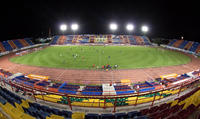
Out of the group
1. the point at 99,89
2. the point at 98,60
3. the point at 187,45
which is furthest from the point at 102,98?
the point at 187,45

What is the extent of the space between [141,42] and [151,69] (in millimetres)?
44069

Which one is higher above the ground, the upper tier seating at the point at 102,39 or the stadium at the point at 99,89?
the upper tier seating at the point at 102,39

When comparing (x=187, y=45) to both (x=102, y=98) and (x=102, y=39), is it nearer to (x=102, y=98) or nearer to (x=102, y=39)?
(x=102, y=39)

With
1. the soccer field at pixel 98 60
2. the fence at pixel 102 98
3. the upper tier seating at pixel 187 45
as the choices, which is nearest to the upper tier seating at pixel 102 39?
the upper tier seating at pixel 187 45

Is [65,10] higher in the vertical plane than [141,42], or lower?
higher

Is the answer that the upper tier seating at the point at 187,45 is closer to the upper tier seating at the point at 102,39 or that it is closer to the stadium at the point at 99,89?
the stadium at the point at 99,89

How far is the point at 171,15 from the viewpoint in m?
49.1

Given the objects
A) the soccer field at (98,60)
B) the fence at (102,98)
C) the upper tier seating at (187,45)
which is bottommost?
the soccer field at (98,60)

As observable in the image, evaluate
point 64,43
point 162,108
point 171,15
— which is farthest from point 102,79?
point 171,15

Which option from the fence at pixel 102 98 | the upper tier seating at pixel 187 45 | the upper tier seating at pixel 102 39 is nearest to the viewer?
the fence at pixel 102 98

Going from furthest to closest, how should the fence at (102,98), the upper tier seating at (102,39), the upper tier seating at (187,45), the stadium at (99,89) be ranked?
the upper tier seating at (102,39) → the upper tier seating at (187,45) → the stadium at (99,89) → the fence at (102,98)

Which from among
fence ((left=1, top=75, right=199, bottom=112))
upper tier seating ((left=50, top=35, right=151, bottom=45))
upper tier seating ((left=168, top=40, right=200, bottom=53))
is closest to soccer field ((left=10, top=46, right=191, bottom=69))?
fence ((left=1, top=75, right=199, bottom=112))

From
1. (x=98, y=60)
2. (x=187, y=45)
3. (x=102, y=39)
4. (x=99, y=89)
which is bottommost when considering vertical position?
(x=99, y=89)

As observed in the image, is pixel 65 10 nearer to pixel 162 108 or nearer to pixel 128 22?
pixel 128 22
